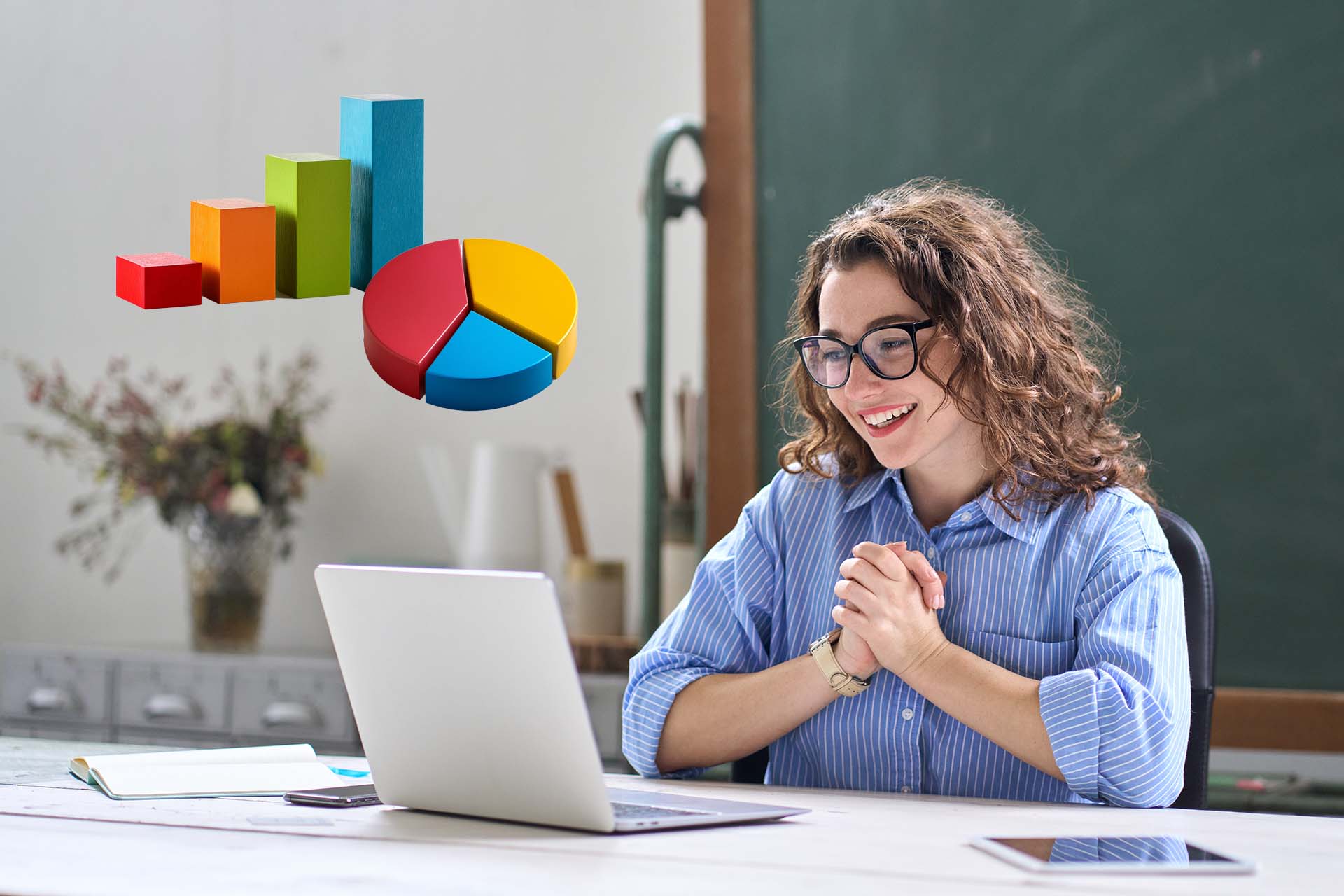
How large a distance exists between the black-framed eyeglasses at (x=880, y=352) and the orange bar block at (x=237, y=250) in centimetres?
51

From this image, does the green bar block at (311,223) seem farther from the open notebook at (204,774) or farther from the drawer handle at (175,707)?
the drawer handle at (175,707)

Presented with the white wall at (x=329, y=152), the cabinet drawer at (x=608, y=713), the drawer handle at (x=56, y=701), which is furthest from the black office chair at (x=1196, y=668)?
the drawer handle at (x=56, y=701)

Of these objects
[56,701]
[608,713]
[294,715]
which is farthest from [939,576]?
[56,701]

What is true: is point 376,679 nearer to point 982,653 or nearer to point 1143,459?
point 982,653

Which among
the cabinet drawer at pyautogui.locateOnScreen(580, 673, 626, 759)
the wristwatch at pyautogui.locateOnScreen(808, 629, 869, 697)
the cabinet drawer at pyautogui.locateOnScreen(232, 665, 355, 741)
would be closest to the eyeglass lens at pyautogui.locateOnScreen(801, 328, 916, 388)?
the wristwatch at pyautogui.locateOnScreen(808, 629, 869, 697)

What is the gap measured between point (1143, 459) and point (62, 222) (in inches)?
99.5

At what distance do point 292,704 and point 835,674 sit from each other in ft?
5.12

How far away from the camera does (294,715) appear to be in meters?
2.55

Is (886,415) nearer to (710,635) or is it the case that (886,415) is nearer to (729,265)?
(710,635)

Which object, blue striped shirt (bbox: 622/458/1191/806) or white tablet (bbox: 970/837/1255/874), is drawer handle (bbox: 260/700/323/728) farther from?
white tablet (bbox: 970/837/1255/874)

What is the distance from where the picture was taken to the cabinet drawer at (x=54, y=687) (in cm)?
274

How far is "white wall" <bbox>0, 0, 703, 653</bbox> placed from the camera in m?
2.96

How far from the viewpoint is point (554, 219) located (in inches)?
118

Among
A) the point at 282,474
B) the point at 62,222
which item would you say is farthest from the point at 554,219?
the point at 62,222
